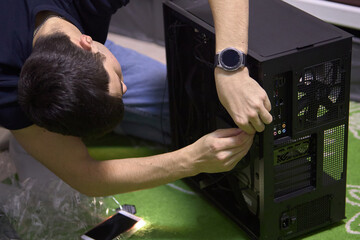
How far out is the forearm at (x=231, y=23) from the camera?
1.07 meters

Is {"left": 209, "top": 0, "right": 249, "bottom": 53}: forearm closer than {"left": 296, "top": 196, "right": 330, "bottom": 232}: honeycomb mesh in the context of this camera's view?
Yes

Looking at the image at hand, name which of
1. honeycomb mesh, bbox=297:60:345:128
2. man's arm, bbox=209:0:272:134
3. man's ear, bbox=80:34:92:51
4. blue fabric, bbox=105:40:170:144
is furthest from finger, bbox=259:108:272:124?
blue fabric, bbox=105:40:170:144

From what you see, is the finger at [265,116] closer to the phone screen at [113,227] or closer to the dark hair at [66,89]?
the dark hair at [66,89]

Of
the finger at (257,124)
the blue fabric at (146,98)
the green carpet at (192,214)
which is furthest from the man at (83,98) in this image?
the blue fabric at (146,98)

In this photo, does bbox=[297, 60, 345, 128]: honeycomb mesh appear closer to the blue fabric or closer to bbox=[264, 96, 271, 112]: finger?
bbox=[264, 96, 271, 112]: finger

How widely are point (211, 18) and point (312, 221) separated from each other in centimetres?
52

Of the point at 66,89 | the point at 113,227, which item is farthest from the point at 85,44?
the point at 113,227

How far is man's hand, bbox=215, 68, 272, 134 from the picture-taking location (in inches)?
40.3

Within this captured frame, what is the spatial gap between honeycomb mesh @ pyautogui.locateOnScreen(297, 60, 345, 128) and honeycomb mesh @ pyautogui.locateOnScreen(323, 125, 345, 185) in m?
0.05

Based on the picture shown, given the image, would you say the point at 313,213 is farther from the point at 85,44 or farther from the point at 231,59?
the point at 85,44

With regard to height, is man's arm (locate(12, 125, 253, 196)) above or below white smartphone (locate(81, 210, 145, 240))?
above

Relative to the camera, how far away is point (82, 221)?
142cm

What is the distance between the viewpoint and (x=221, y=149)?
109cm

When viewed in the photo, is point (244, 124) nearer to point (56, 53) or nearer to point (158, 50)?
point (56, 53)
